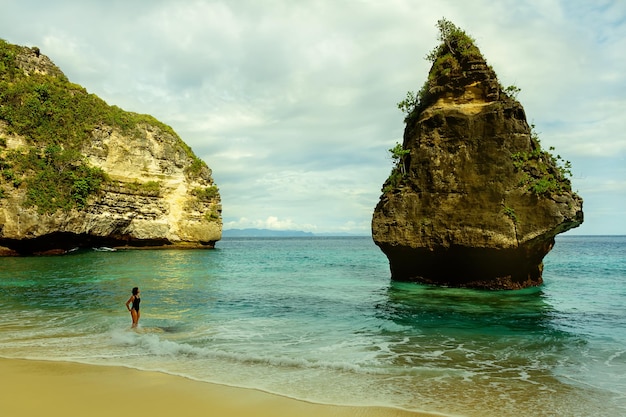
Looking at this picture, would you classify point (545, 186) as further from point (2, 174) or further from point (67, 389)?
point (2, 174)

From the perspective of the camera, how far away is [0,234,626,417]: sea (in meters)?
6.69

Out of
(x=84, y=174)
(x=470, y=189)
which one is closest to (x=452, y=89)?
(x=470, y=189)

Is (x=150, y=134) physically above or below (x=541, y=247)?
above

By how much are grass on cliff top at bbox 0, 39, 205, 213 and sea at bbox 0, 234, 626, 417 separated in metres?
26.4

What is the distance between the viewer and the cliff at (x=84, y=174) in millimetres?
40781

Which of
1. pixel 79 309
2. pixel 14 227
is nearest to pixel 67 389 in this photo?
pixel 79 309

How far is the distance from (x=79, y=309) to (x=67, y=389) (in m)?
8.71

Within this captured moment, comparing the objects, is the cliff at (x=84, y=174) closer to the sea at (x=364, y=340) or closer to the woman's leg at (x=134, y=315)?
the sea at (x=364, y=340)

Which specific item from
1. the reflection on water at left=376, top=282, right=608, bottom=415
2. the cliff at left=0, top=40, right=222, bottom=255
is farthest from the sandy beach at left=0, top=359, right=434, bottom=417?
the cliff at left=0, top=40, right=222, bottom=255

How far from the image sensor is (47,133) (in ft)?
147

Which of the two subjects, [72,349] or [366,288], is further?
[366,288]

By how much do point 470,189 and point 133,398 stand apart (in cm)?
1608

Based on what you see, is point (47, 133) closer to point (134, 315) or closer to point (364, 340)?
point (134, 315)

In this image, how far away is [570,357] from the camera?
8.80m
